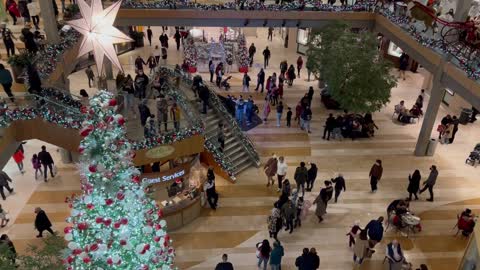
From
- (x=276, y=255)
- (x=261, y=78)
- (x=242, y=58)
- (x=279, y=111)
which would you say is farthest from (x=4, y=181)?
(x=242, y=58)

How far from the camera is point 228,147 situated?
16.8m

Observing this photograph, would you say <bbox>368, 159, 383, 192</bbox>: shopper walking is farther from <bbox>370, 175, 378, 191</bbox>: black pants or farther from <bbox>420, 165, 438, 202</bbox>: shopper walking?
<bbox>420, 165, 438, 202</bbox>: shopper walking

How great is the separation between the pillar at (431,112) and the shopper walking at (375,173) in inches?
129

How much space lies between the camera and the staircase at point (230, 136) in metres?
16.5

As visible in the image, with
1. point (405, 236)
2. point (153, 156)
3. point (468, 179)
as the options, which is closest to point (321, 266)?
point (405, 236)

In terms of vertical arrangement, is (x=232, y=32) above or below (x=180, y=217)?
above

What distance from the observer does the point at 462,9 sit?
16641 mm

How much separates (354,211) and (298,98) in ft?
27.6

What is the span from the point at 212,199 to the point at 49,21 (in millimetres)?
8264

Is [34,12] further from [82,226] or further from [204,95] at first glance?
[82,226]

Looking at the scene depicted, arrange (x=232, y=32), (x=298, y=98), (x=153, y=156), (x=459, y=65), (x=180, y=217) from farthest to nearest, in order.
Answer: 1. (x=232, y=32)
2. (x=298, y=98)
3. (x=459, y=65)
4. (x=180, y=217)
5. (x=153, y=156)

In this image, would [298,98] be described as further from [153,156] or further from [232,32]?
[153,156]

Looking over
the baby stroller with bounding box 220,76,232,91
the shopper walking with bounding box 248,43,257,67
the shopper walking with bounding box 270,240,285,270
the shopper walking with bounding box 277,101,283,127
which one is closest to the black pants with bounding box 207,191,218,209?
the shopper walking with bounding box 270,240,285,270

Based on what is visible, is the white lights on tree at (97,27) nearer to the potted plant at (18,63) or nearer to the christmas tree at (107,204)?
the potted plant at (18,63)
